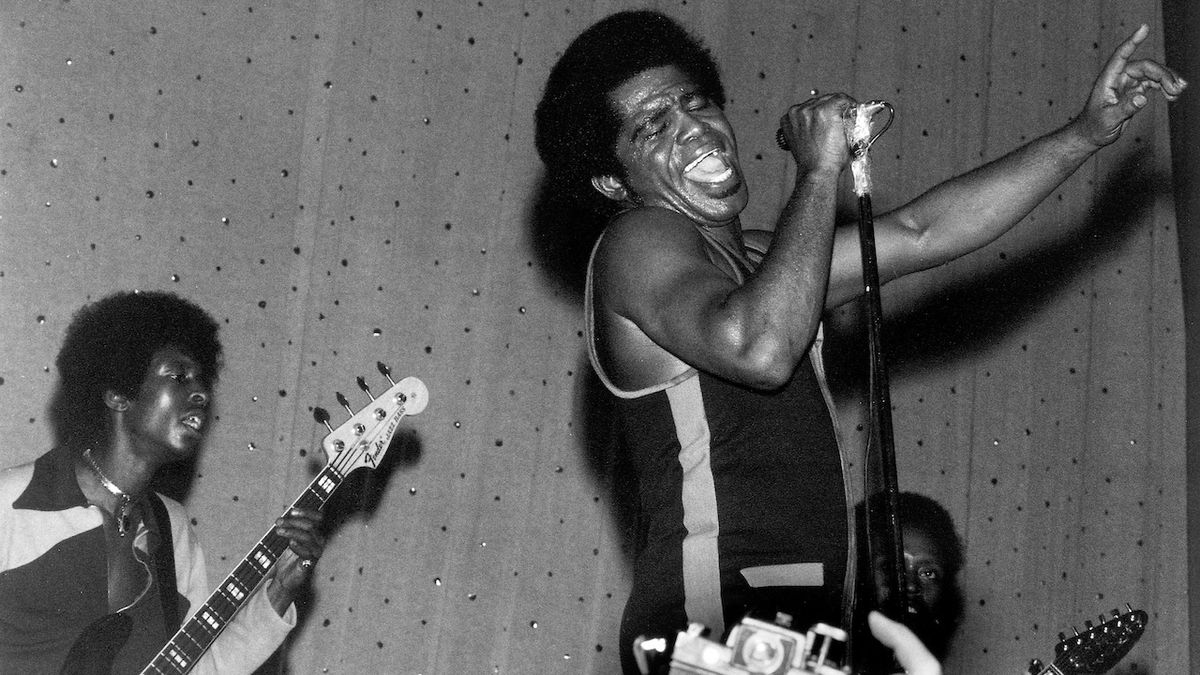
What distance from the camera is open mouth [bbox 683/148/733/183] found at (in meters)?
1.93

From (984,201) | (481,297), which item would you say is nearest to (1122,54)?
(984,201)

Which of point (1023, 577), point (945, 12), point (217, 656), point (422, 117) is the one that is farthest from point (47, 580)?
point (945, 12)

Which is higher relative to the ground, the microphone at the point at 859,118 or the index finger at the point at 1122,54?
the index finger at the point at 1122,54

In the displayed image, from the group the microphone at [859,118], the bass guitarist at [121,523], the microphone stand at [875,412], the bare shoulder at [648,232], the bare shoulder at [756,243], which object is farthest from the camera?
the bass guitarist at [121,523]

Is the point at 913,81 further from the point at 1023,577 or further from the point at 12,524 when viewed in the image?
the point at 12,524

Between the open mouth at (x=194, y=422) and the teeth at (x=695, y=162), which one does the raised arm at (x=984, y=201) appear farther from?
the open mouth at (x=194, y=422)

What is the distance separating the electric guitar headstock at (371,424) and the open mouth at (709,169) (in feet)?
3.44

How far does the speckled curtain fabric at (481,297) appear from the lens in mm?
2713

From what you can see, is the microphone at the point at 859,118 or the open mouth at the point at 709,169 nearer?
the microphone at the point at 859,118

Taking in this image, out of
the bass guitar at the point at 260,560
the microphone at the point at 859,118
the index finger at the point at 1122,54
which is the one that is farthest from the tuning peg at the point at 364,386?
the index finger at the point at 1122,54

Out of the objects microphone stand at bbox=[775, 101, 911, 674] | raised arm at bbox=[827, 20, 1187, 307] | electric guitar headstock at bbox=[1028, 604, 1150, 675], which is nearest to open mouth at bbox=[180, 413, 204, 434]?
raised arm at bbox=[827, 20, 1187, 307]

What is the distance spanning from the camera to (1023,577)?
3.52 metres

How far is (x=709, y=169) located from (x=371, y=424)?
113 centimetres

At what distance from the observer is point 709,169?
1931 mm
